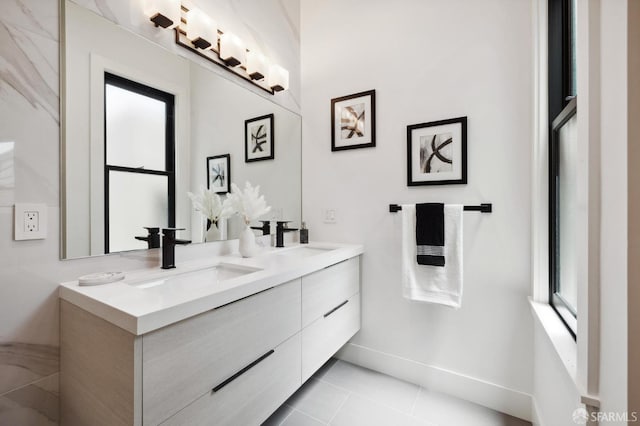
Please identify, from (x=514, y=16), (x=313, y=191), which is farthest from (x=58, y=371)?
(x=514, y=16)

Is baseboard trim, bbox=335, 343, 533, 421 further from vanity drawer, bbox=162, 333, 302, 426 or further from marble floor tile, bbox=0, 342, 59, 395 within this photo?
marble floor tile, bbox=0, 342, 59, 395

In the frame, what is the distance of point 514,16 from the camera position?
1475mm

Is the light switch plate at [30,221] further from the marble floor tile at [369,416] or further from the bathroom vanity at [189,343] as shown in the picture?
the marble floor tile at [369,416]

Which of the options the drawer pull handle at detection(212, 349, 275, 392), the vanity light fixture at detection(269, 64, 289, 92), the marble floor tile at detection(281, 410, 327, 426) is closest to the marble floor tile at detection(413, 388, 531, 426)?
the marble floor tile at detection(281, 410, 327, 426)

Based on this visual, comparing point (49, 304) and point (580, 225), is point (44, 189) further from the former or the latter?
point (580, 225)

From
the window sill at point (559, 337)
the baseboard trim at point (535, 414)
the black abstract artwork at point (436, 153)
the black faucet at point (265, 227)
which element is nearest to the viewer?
the window sill at point (559, 337)

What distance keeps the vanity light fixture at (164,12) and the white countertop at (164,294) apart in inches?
43.9

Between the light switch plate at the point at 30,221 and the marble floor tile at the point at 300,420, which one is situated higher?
the light switch plate at the point at 30,221

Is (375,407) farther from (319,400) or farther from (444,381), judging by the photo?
(444,381)

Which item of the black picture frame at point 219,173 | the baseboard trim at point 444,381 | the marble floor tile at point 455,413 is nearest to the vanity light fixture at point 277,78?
the black picture frame at point 219,173

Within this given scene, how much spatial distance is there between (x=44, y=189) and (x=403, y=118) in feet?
5.86

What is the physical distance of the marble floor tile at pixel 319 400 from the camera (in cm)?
150

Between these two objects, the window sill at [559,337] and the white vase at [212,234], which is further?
the white vase at [212,234]

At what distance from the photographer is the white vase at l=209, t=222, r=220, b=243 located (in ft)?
4.85
